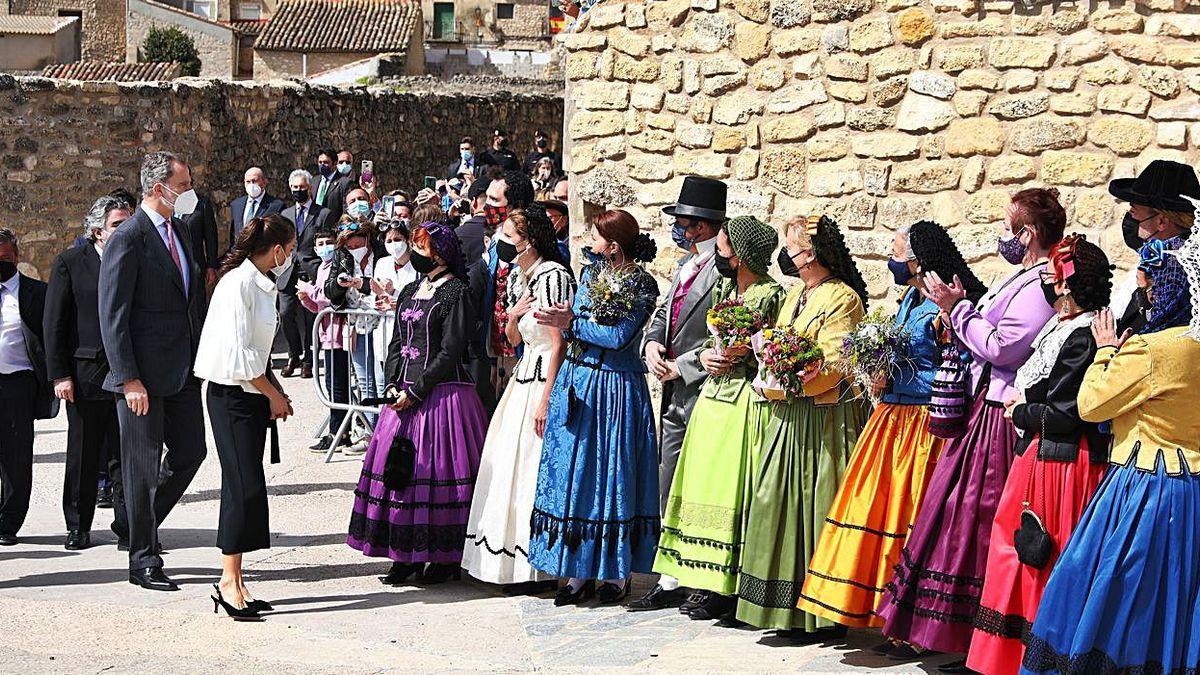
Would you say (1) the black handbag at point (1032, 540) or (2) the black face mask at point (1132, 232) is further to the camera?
(2) the black face mask at point (1132, 232)

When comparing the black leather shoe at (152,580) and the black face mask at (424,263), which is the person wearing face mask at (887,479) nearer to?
the black face mask at (424,263)

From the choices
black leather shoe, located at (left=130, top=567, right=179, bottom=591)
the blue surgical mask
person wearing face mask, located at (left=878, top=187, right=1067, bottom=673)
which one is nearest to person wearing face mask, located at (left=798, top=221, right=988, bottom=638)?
person wearing face mask, located at (left=878, top=187, right=1067, bottom=673)

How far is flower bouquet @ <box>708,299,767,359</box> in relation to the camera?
6.16 metres

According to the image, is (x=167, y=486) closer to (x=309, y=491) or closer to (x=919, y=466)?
(x=309, y=491)

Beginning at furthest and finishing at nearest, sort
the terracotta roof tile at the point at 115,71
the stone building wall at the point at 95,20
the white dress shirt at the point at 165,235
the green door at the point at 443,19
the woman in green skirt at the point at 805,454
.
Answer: the green door at the point at 443,19
the stone building wall at the point at 95,20
the terracotta roof tile at the point at 115,71
the white dress shirt at the point at 165,235
the woman in green skirt at the point at 805,454

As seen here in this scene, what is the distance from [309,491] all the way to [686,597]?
3.22 metres

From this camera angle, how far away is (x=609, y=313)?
6.54 metres

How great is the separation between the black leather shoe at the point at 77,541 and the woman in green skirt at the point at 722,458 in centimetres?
309

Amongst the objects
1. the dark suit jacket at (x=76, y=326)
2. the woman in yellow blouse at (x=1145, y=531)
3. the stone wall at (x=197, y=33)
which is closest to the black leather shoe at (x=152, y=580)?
the dark suit jacket at (x=76, y=326)

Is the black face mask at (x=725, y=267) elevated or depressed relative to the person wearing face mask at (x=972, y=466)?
elevated

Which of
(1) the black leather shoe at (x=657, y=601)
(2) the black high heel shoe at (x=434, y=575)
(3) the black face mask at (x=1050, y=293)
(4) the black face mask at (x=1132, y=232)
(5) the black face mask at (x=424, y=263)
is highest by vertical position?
(4) the black face mask at (x=1132, y=232)

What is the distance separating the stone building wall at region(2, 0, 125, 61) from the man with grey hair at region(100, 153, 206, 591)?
46411 millimetres

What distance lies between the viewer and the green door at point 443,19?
2088 inches

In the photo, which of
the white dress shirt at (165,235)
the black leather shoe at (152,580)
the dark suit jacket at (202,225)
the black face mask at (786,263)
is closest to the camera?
the black face mask at (786,263)
